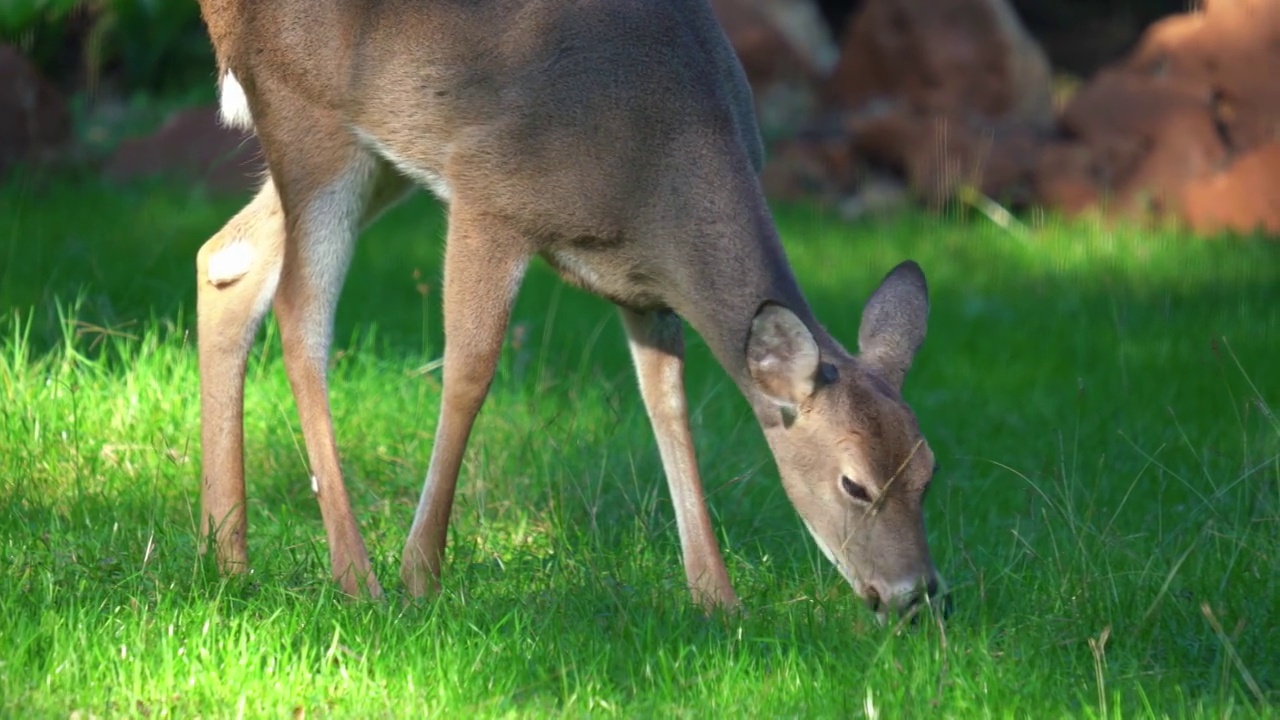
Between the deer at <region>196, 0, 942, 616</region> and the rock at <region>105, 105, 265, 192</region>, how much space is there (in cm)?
566

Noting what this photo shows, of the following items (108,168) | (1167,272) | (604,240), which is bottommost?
(1167,272)

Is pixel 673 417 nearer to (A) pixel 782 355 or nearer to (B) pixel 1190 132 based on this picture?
(A) pixel 782 355

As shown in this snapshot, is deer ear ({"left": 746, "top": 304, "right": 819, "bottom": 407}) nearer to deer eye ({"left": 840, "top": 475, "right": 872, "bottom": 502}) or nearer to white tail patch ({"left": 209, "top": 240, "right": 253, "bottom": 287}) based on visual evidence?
deer eye ({"left": 840, "top": 475, "right": 872, "bottom": 502})

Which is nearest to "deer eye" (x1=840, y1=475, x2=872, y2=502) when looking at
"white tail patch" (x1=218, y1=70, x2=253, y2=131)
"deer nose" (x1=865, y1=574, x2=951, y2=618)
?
"deer nose" (x1=865, y1=574, x2=951, y2=618)

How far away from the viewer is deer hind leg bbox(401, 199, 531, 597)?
4871mm

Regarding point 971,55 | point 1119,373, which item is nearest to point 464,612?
point 1119,373

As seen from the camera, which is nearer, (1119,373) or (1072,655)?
(1072,655)

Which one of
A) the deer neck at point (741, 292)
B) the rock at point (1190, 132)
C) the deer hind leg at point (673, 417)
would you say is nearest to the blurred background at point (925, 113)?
the rock at point (1190, 132)

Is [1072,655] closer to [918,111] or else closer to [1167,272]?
[1167,272]

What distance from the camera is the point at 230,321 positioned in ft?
17.3

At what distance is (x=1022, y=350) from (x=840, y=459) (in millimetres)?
4006

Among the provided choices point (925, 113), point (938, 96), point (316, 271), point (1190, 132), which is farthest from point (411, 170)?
point (938, 96)

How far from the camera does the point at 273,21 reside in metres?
5.11

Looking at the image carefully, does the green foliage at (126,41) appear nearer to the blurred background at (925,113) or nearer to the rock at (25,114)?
the blurred background at (925,113)
